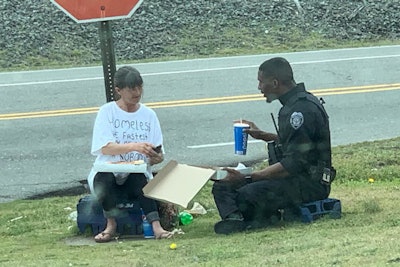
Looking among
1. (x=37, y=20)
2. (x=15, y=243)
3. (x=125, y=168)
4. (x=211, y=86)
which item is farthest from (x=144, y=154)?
(x=37, y=20)

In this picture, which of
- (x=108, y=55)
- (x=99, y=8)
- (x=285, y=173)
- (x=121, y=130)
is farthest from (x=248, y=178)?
(x=99, y=8)

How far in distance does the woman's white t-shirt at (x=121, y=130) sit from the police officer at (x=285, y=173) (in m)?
0.64

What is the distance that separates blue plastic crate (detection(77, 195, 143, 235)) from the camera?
653 centimetres

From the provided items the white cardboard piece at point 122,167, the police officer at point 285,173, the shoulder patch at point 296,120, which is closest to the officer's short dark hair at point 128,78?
the white cardboard piece at point 122,167

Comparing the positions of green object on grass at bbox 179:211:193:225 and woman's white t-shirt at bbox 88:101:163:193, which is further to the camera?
green object on grass at bbox 179:211:193:225

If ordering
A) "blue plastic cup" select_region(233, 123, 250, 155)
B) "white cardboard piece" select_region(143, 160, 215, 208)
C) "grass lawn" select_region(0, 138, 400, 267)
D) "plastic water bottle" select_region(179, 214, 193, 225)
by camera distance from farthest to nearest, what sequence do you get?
"plastic water bottle" select_region(179, 214, 193, 225)
"blue plastic cup" select_region(233, 123, 250, 155)
"white cardboard piece" select_region(143, 160, 215, 208)
"grass lawn" select_region(0, 138, 400, 267)

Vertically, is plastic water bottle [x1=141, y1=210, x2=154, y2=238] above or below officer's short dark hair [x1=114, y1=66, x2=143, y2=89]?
below

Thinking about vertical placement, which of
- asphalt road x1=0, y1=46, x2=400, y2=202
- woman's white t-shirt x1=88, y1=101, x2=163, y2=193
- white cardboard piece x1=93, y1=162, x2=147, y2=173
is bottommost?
asphalt road x1=0, y1=46, x2=400, y2=202

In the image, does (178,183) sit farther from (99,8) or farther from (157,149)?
(99,8)

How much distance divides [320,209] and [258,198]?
437 millimetres

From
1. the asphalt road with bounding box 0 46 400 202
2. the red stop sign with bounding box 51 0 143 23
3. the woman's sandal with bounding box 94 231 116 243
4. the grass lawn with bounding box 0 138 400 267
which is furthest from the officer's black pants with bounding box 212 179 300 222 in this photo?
the asphalt road with bounding box 0 46 400 202

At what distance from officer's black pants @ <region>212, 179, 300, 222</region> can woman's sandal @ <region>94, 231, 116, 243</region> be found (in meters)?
0.78

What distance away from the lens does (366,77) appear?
14.5m

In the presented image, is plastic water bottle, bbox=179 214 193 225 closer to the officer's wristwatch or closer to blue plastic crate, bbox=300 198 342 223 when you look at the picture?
the officer's wristwatch
